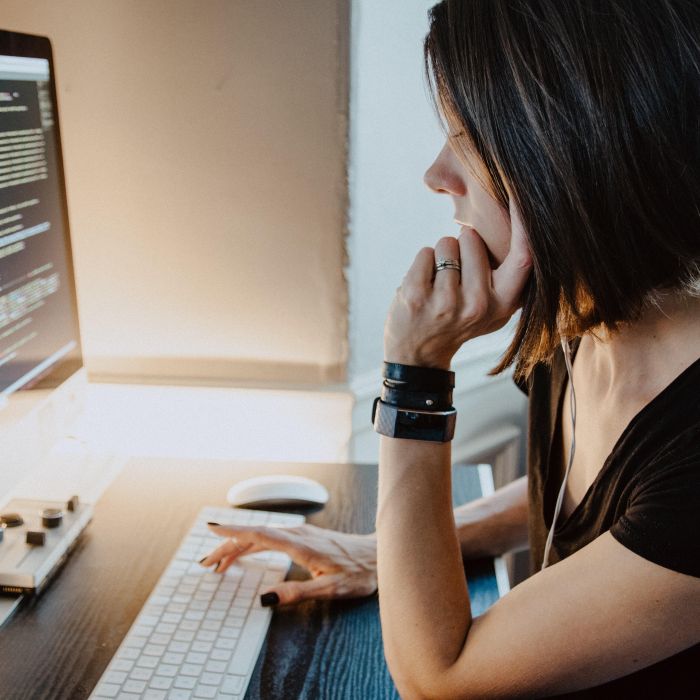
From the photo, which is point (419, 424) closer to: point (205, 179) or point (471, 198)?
point (471, 198)

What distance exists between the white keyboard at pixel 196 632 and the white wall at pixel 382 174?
1.66 feet

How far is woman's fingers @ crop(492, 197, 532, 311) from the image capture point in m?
0.92

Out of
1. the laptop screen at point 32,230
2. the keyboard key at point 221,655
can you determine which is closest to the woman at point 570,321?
the keyboard key at point 221,655

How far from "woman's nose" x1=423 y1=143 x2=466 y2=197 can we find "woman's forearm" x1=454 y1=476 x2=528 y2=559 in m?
0.44

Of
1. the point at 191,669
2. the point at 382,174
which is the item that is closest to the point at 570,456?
the point at 191,669

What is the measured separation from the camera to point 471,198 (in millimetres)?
976

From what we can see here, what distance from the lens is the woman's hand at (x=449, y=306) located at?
99 cm

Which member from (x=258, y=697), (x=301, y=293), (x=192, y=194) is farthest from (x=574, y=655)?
(x=192, y=194)

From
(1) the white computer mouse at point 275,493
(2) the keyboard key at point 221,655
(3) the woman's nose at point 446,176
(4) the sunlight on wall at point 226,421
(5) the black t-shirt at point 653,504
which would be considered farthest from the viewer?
(4) the sunlight on wall at point 226,421

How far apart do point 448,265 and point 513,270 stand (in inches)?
3.3

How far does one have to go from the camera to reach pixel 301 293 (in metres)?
1.44

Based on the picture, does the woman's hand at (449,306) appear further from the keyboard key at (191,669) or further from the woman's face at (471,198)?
the keyboard key at (191,669)

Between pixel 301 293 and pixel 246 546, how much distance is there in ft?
1.68

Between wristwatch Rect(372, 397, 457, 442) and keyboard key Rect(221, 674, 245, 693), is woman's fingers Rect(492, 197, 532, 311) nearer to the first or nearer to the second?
wristwatch Rect(372, 397, 457, 442)
